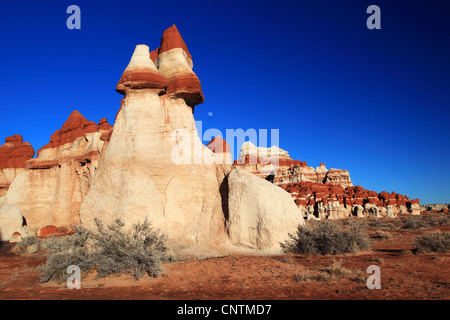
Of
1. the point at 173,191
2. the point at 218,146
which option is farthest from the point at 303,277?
the point at 218,146

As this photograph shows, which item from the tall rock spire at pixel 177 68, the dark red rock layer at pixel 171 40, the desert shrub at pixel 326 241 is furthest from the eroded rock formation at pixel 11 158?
the desert shrub at pixel 326 241

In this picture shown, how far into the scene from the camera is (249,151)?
9531cm

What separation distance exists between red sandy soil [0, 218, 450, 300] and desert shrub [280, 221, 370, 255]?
1.34m

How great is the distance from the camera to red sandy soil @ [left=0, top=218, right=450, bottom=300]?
549cm

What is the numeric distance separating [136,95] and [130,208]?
5.49 m

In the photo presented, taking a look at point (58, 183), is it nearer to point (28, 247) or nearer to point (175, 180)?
point (28, 247)

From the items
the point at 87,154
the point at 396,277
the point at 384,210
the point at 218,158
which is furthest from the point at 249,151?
the point at 396,277

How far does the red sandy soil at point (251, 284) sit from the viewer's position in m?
5.49

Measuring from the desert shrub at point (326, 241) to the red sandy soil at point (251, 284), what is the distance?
134cm

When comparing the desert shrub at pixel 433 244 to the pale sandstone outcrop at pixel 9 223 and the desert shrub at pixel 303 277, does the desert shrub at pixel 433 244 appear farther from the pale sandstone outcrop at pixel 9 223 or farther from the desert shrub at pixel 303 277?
the pale sandstone outcrop at pixel 9 223

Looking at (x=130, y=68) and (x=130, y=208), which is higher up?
(x=130, y=68)
